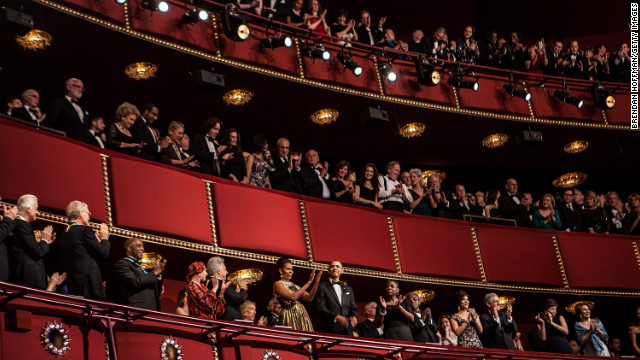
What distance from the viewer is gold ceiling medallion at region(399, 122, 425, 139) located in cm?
1045

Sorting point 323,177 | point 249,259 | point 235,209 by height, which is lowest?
point 249,259

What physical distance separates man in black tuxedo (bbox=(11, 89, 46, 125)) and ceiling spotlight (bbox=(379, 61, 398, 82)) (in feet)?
13.1

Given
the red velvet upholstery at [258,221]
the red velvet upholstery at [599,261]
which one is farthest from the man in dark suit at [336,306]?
the red velvet upholstery at [599,261]

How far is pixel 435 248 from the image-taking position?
930 centimetres

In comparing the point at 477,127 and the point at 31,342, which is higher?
the point at 477,127

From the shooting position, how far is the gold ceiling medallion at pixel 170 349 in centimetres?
539

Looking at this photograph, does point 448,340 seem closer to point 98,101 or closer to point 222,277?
point 222,277

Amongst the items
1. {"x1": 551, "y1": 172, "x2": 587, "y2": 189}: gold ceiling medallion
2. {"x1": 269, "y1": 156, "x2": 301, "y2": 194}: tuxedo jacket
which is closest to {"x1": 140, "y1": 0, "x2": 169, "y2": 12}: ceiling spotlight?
{"x1": 269, "y1": 156, "x2": 301, "y2": 194}: tuxedo jacket

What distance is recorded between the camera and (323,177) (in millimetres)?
8977

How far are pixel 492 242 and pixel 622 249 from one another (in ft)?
6.05

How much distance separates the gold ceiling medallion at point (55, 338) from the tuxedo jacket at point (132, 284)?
667mm

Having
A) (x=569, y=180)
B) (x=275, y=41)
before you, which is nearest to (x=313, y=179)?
(x=275, y=41)

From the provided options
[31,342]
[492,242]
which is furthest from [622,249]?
[31,342]

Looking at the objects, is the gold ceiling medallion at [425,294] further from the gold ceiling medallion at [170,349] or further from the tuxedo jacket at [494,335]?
the gold ceiling medallion at [170,349]
